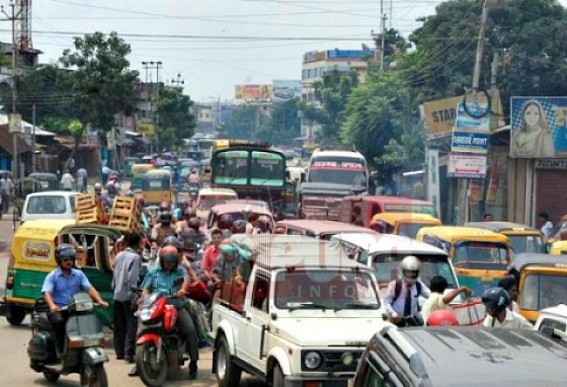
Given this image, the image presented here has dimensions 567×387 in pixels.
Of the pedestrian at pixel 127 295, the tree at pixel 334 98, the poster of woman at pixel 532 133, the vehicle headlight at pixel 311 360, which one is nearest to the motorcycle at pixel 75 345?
the vehicle headlight at pixel 311 360

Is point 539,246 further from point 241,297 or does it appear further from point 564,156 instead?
point 564,156

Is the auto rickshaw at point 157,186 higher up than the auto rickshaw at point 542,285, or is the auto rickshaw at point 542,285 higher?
the auto rickshaw at point 542,285

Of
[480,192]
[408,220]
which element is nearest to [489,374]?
[408,220]

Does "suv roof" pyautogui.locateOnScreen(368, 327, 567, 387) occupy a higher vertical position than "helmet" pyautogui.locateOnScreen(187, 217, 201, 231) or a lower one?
higher

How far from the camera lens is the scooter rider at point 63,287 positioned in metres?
11.3

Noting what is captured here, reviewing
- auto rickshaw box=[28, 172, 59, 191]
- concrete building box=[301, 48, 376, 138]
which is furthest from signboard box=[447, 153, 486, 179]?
concrete building box=[301, 48, 376, 138]

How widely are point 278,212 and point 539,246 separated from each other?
13.6 meters

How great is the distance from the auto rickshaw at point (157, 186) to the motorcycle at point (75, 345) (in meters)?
36.2

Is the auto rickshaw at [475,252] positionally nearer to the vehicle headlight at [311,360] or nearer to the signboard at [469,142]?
the vehicle headlight at [311,360]

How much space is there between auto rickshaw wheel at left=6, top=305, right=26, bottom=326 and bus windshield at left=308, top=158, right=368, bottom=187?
21.9 metres

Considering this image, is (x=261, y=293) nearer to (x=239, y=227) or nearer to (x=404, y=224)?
(x=239, y=227)

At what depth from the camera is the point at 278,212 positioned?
33.7m

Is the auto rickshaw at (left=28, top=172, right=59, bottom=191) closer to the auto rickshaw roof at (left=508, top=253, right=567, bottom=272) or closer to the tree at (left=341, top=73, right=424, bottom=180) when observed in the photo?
the tree at (left=341, top=73, right=424, bottom=180)

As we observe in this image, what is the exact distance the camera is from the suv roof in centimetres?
→ 482
